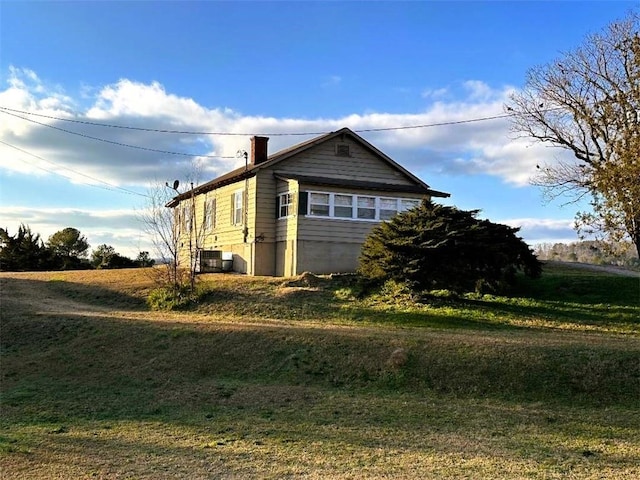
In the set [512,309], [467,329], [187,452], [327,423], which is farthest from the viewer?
[512,309]

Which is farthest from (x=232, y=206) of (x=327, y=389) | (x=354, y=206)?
(x=327, y=389)

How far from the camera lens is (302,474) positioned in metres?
5.86

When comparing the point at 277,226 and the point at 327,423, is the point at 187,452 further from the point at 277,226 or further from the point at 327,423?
the point at 277,226

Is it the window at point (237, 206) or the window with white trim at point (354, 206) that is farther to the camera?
the window at point (237, 206)

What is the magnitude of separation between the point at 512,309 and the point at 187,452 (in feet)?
38.5

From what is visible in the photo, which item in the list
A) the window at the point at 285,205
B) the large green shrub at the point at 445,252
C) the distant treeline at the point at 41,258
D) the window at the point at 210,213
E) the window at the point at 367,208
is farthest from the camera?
the distant treeline at the point at 41,258

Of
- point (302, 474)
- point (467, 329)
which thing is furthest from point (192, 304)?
point (302, 474)

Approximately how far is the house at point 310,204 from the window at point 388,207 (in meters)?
0.04

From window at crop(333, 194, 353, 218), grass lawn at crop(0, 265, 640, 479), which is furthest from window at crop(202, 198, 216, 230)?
grass lawn at crop(0, 265, 640, 479)

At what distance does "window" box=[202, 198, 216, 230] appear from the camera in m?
27.3

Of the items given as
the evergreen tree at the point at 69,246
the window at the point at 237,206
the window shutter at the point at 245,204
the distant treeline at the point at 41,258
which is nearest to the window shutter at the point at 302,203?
the window shutter at the point at 245,204

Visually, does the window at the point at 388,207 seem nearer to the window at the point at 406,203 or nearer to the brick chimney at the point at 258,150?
the window at the point at 406,203

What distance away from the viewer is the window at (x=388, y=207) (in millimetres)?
23125

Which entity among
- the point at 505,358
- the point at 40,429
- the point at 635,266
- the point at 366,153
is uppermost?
the point at 366,153
